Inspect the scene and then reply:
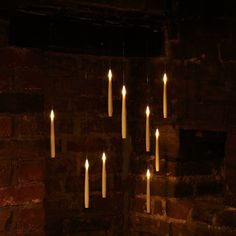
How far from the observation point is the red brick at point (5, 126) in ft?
5.62

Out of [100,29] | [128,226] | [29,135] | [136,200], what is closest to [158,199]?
[136,200]

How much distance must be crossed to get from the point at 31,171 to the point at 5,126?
22 centimetres

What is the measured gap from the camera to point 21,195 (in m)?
1.73

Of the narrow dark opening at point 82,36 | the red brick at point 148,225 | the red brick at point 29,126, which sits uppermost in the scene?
the narrow dark opening at point 82,36

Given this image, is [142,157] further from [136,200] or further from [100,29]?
[100,29]

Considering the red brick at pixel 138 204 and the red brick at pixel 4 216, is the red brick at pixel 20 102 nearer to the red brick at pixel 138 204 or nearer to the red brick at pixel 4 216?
the red brick at pixel 4 216

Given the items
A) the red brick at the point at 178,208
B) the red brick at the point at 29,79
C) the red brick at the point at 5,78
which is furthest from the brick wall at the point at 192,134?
the red brick at the point at 5,78

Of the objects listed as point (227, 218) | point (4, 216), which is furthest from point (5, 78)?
point (227, 218)

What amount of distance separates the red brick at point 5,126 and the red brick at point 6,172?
0.39 feet

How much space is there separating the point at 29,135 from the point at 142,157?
68cm

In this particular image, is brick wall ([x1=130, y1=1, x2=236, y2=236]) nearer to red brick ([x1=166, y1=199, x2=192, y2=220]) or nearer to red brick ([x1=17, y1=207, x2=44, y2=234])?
red brick ([x1=166, y1=199, x2=192, y2=220])

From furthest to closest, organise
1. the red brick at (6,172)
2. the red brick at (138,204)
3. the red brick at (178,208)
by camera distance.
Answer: the red brick at (138,204), the red brick at (178,208), the red brick at (6,172)

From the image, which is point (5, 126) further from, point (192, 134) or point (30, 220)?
point (192, 134)

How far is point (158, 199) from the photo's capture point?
2.09m
